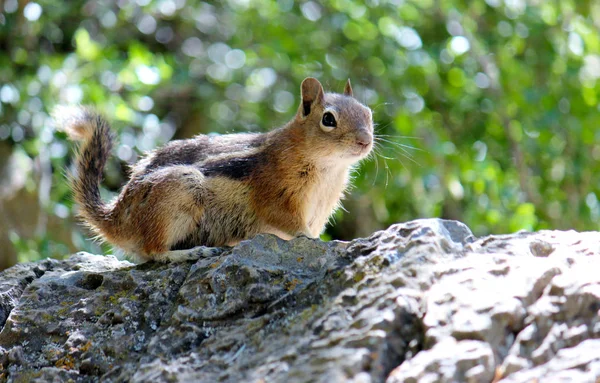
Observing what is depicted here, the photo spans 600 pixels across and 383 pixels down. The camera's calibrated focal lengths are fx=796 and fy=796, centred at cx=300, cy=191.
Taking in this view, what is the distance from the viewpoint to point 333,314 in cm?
242

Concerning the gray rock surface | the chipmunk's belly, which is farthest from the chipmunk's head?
the gray rock surface

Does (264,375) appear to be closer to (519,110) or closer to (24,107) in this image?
(24,107)

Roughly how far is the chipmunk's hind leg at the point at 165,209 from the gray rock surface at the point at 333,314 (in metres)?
0.37

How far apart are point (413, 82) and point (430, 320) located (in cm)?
549

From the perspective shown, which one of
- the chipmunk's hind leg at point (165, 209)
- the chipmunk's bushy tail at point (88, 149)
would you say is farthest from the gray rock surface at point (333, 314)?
the chipmunk's bushy tail at point (88, 149)

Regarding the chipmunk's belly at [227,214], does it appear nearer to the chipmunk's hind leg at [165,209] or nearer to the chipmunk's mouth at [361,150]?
the chipmunk's hind leg at [165,209]

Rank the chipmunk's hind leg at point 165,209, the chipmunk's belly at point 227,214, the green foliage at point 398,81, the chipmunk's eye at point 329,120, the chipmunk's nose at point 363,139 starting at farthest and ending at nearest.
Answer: the green foliage at point 398,81 → the chipmunk's eye at point 329,120 → the chipmunk's nose at point 363,139 → the chipmunk's belly at point 227,214 → the chipmunk's hind leg at point 165,209

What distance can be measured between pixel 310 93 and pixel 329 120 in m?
0.27

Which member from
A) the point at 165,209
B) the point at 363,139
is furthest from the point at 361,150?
the point at 165,209

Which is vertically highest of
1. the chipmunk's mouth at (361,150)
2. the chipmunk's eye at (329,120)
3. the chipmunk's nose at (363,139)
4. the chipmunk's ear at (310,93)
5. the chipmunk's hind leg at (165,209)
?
the chipmunk's ear at (310,93)

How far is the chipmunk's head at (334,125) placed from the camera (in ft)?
13.3

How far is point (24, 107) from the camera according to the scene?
6102mm

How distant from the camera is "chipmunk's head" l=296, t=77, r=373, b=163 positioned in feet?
13.3

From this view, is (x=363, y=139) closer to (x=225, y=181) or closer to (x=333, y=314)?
(x=225, y=181)
